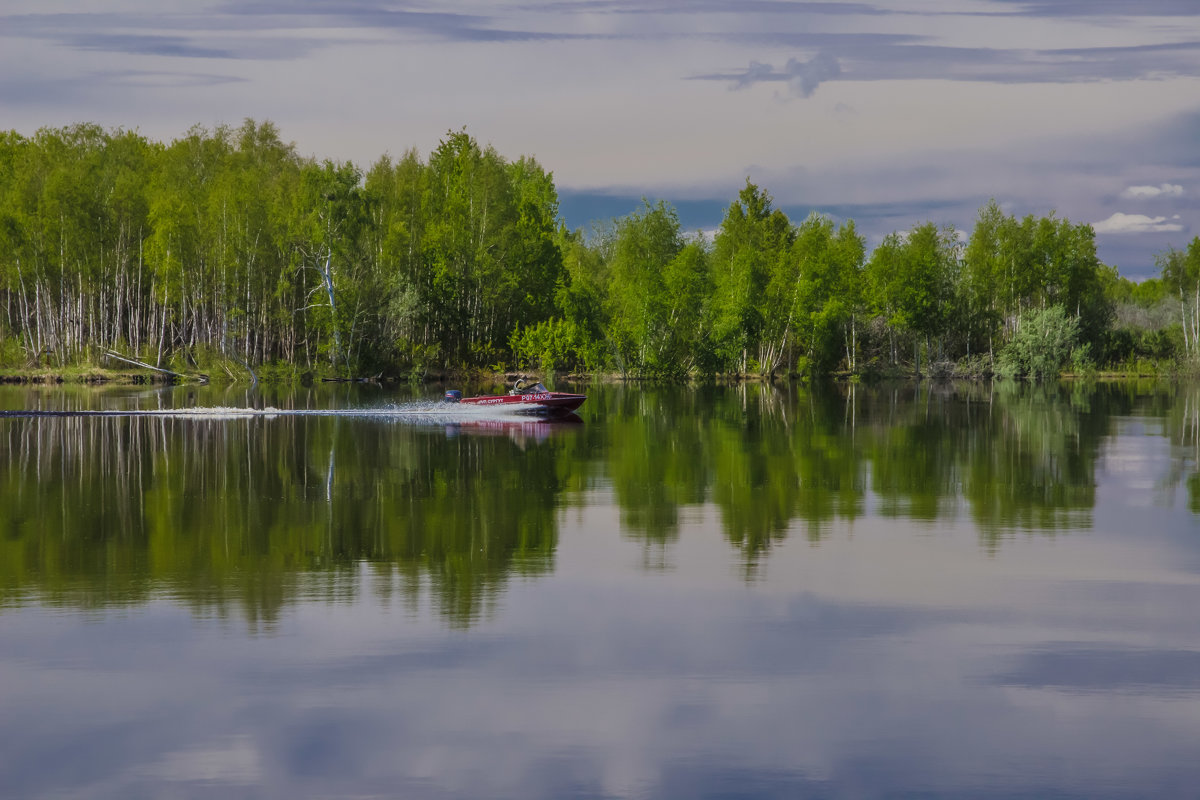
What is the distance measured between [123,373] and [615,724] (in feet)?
226

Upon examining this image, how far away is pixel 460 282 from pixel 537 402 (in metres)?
42.8

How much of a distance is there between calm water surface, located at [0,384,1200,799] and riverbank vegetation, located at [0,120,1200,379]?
53.1 m

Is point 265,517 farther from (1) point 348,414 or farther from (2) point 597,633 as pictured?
(1) point 348,414

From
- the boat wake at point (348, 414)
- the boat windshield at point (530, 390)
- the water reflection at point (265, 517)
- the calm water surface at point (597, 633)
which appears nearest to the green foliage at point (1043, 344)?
the boat windshield at point (530, 390)

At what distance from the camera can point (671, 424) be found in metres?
37.4

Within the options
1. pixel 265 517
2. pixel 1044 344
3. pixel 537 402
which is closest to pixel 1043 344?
pixel 1044 344

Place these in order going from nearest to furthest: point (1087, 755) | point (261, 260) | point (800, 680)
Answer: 1. point (1087, 755)
2. point (800, 680)
3. point (261, 260)

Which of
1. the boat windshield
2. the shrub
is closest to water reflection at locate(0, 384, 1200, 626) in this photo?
the boat windshield

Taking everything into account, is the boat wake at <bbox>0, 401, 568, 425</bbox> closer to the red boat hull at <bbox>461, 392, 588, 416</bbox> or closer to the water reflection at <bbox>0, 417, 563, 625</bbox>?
the red boat hull at <bbox>461, 392, 588, 416</bbox>

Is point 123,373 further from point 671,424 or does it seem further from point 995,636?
point 995,636

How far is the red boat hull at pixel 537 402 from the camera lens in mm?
40125

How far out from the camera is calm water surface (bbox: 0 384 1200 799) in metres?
7.78

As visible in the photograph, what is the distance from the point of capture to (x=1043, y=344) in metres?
85.4

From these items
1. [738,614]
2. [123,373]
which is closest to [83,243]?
[123,373]
